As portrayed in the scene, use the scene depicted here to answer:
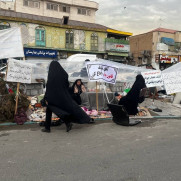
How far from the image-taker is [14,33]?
23.1 feet

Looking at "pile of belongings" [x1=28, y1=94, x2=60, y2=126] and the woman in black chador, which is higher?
the woman in black chador

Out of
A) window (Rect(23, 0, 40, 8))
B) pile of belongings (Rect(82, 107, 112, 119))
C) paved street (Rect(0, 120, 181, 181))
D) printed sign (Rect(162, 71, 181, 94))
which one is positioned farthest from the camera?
window (Rect(23, 0, 40, 8))

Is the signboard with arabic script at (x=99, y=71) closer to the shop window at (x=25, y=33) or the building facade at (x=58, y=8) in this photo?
the shop window at (x=25, y=33)

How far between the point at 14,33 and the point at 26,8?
25919 mm

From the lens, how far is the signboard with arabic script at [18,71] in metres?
6.29

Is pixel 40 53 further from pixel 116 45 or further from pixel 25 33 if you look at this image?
pixel 116 45

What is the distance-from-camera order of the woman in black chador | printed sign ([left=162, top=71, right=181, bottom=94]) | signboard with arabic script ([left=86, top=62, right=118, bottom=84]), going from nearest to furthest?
the woman in black chador, signboard with arabic script ([left=86, top=62, right=118, bottom=84]), printed sign ([left=162, top=71, right=181, bottom=94])

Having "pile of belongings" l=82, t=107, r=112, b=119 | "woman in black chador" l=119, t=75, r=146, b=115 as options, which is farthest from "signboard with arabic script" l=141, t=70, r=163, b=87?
"pile of belongings" l=82, t=107, r=112, b=119

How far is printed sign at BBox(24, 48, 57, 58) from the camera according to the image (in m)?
24.0

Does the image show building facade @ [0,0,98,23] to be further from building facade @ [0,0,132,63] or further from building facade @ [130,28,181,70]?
building facade @ [130,28,181,70]

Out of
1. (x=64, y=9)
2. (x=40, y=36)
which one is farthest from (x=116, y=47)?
(x=40, y=36)

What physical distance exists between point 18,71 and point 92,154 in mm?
3812

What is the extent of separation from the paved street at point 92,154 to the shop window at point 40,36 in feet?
67.7

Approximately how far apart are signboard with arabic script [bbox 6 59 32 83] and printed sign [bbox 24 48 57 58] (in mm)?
18214
